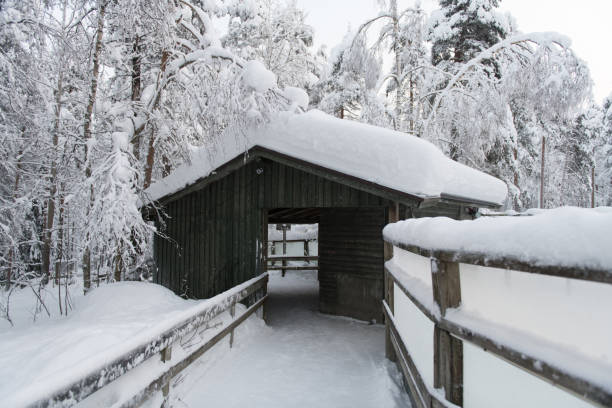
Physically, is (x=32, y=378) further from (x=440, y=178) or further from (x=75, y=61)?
(x=440, y=178)

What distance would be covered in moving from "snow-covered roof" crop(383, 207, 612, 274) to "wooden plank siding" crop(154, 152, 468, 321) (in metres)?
5.63

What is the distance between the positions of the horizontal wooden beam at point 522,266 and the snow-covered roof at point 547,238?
0.04 feet

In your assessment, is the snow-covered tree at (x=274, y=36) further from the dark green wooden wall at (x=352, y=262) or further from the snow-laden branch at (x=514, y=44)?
the dark green wooden wall at (x=352, y=262)

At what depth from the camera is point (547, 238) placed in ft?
4.00

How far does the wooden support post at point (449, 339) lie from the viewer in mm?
2074

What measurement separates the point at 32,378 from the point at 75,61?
4713 millimetres

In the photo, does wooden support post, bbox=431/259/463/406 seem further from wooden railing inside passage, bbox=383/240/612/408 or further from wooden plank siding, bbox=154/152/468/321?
wooden plank siding, bbox=154/152/468/321

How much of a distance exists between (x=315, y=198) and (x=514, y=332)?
6222 mm

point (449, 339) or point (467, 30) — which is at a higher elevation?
point (467, 30)

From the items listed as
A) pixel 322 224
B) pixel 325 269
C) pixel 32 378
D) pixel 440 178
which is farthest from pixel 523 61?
pixel 32 378

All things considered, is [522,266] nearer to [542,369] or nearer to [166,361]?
[542,369]

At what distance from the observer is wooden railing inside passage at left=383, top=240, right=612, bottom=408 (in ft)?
3.64

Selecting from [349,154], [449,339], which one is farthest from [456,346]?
[349,154]

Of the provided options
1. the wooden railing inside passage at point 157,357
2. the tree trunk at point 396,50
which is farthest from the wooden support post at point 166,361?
the tree trunk at point 396,50
